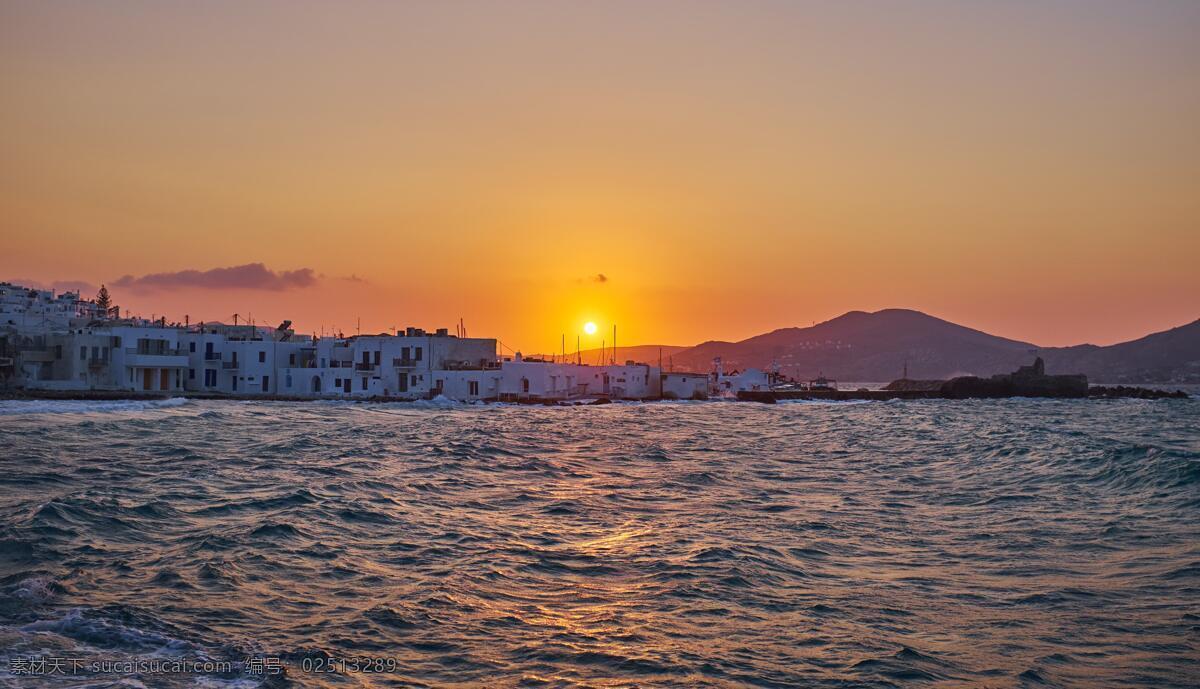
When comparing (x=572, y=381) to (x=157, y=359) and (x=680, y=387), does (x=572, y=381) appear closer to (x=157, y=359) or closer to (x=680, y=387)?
(x=680, y=387)

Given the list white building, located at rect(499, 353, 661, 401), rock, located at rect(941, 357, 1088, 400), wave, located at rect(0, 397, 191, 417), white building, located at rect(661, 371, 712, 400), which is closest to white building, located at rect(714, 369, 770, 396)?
white building, located at rect(661, 371, 712, 400)

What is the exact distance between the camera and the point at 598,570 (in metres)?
14.3

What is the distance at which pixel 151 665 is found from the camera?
30.9 ft

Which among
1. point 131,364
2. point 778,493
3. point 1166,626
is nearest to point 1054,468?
point 778,493

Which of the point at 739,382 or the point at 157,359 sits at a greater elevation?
the point at 157,359

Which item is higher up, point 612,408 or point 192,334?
point 192,334

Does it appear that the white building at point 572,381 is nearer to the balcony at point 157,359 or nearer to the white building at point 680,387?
the white building at point 680,387

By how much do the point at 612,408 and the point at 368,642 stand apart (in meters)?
63.6

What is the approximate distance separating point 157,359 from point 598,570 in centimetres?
6636

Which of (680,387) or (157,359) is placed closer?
(157,359)

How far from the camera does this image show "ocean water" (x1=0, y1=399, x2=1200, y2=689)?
980cm

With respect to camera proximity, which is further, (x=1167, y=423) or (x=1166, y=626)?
(x=1167, y=423)

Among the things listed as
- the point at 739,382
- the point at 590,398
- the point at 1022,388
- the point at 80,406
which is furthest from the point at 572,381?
the point at 1022,388

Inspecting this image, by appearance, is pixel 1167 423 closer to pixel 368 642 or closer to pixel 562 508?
pixel 562 508
